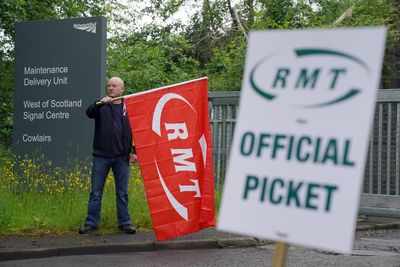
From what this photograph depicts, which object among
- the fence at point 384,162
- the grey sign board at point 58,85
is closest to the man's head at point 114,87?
the grey sign board at point 58,85

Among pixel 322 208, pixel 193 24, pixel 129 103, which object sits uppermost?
pixel 193 24

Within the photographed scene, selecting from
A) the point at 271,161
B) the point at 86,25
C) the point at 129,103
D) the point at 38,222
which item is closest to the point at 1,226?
the point at 38,222

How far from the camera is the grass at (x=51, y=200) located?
10.0 metres

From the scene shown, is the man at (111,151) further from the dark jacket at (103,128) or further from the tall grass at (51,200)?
the tall grass at (51,200)

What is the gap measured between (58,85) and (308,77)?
31.7 feet

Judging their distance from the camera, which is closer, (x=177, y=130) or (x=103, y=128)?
(x=177, y=130)

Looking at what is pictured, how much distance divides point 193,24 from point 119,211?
2956 cm

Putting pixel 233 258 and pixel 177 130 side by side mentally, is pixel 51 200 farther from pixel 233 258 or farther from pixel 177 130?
pixel 233 258

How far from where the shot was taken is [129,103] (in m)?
9.19

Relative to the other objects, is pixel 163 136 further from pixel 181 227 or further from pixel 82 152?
pixel 82 152

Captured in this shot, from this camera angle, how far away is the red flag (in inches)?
358

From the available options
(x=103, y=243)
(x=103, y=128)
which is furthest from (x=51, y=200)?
(x=103, y=243)

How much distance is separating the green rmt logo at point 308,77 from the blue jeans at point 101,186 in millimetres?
6400

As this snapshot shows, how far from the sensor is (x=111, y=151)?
984 cm
